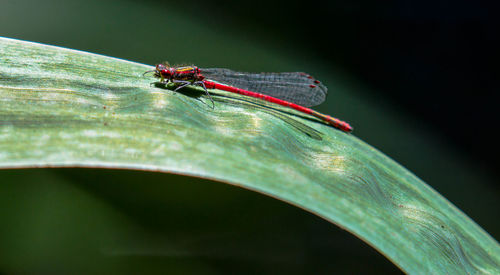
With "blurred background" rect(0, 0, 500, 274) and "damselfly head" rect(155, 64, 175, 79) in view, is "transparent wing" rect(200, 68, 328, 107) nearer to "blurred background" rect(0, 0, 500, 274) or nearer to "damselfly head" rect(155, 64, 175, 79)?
"damselfly head" rect(155, 64, 175, 79)

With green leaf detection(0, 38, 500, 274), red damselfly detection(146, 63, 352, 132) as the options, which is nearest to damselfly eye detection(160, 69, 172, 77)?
red damselfly detection(146, 63, 352, 132)

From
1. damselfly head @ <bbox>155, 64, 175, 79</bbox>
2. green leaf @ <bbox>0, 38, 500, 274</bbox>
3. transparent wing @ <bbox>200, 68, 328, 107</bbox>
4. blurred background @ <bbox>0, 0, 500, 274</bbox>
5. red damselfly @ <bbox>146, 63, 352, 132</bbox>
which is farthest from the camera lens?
transparent wing @ <bbox>200, 68, 328, 107</bbox>

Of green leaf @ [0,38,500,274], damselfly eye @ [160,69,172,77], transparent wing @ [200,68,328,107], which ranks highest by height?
transparent wing @ [200,68,328,107]

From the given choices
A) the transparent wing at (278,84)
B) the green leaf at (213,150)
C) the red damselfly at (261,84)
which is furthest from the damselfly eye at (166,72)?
the transparent wing at (278,84)

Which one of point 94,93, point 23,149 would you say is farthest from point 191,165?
point 94,93

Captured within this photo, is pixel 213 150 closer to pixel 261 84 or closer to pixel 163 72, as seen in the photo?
pixel 163 72

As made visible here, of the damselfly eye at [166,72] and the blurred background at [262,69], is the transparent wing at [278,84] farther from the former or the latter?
the blurred background at [262,69]

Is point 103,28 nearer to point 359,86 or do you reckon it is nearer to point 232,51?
point 232,51
